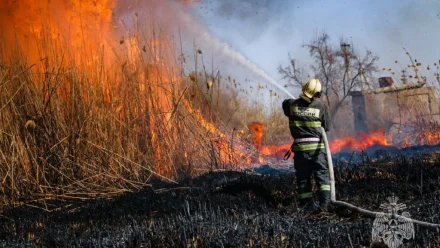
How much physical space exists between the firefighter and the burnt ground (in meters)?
0.26

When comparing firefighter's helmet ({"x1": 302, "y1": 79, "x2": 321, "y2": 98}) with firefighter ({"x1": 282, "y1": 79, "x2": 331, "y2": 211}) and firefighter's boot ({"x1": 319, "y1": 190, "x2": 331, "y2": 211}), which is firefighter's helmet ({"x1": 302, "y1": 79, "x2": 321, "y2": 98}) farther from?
firefighter's boot ({"x1": 319, "y1": 190, "x2": 331, "y2": 211})

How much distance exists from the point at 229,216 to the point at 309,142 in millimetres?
1361

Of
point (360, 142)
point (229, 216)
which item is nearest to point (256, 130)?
point (360, 142)

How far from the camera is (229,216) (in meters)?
5.73

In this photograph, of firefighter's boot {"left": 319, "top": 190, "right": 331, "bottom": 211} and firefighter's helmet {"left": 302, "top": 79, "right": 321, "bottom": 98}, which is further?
firefighter's helmet {"left": 302, "top": 79, "right": 321, "bottom": 98}

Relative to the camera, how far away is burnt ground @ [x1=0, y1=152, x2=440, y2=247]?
449 cm

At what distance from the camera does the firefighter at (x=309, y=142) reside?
20.7 feet

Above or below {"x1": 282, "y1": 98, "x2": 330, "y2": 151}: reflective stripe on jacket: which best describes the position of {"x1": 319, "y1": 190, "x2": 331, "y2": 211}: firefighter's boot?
below

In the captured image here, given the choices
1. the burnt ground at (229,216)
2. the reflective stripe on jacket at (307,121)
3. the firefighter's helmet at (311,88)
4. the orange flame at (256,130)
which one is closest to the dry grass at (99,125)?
the burnt ground at (229,216)

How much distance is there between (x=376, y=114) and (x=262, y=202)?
2087cm

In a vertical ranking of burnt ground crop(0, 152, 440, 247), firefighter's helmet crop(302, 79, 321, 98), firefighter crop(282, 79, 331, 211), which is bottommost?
burnt ground crop(0, 152, 440, 247)

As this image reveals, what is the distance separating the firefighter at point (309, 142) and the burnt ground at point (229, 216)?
26 cm

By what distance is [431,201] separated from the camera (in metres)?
5.37

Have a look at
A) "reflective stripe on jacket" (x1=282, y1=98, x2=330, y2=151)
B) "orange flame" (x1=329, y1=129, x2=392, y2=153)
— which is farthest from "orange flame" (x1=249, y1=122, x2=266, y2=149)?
"reflective stripe on jacket" (x1=282, y1=98, x2=330, y2=151)
